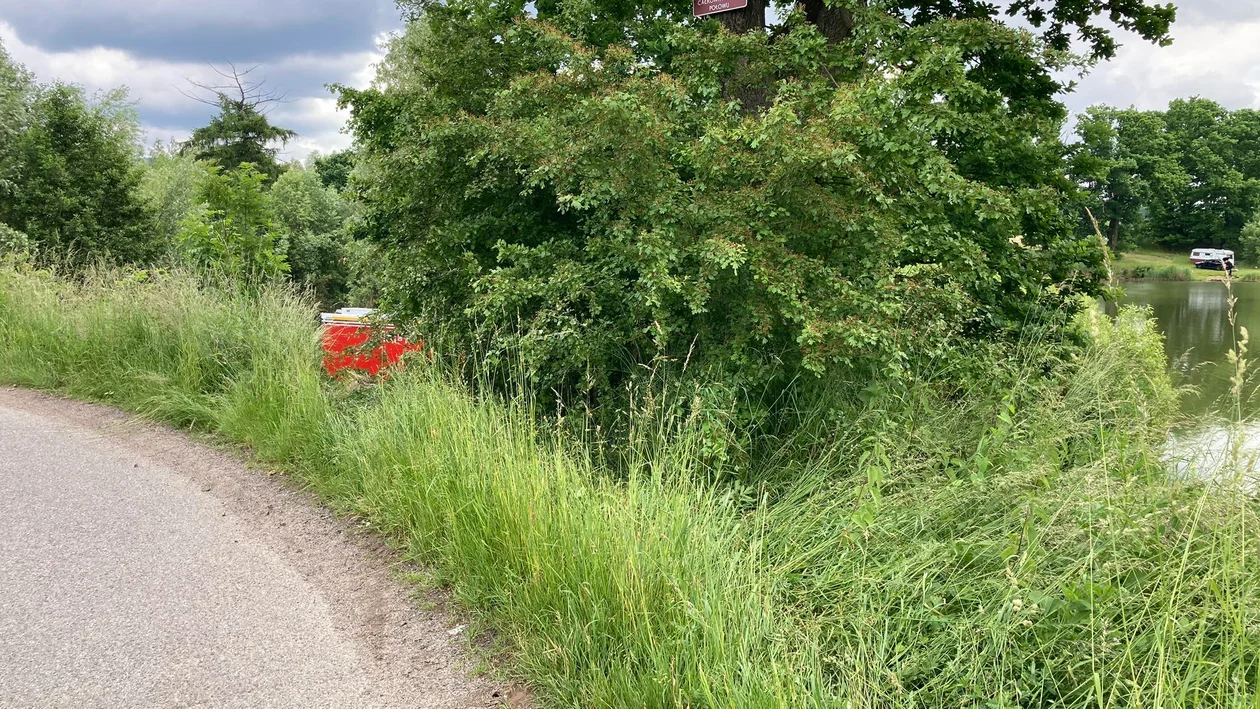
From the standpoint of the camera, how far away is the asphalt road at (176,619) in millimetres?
2545

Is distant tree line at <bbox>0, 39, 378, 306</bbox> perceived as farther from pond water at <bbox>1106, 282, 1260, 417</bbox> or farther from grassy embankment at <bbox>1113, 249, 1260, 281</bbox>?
pond water at <bbox>1106, 282, 1260, 417</bbox>

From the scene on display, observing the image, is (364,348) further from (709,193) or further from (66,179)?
A: (66,179)

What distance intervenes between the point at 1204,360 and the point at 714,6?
8190 mm

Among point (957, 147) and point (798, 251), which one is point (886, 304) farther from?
point (957, 147)

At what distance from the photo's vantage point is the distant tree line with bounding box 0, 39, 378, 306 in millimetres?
11148

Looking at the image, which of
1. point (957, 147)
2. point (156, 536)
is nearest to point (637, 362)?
point (156, 536)

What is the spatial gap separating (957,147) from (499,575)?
6.33 m

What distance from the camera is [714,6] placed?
689 centimetres

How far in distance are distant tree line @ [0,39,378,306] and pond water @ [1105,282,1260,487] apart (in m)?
6.87

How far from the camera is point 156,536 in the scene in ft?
12.5

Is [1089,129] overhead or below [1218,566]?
overhead

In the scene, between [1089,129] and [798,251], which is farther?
[1089,129]

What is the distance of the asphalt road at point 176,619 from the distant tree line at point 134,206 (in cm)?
383

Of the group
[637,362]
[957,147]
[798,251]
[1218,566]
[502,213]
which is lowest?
[1218,566]
